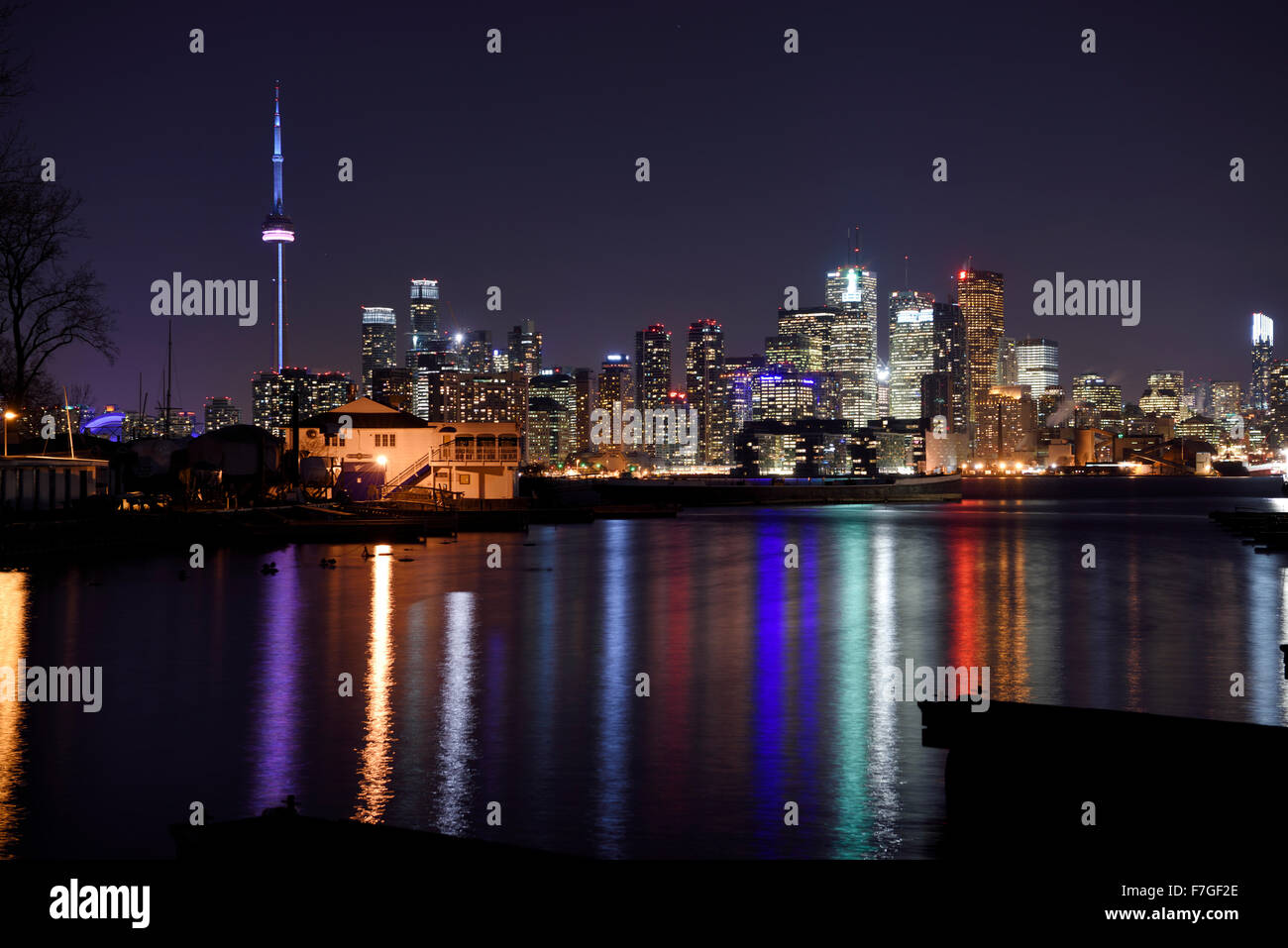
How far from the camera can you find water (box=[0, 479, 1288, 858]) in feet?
52.7

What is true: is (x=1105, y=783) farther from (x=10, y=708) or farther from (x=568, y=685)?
(x=10, y=708)

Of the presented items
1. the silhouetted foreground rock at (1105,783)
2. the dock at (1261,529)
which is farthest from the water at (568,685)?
the dock at (1261,529)

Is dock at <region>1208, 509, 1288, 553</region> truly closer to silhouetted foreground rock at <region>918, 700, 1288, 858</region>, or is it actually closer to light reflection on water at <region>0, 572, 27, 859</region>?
silhouetted foreground rock at <region>918, 700, 1288, 858</region>

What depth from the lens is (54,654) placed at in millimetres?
29359
